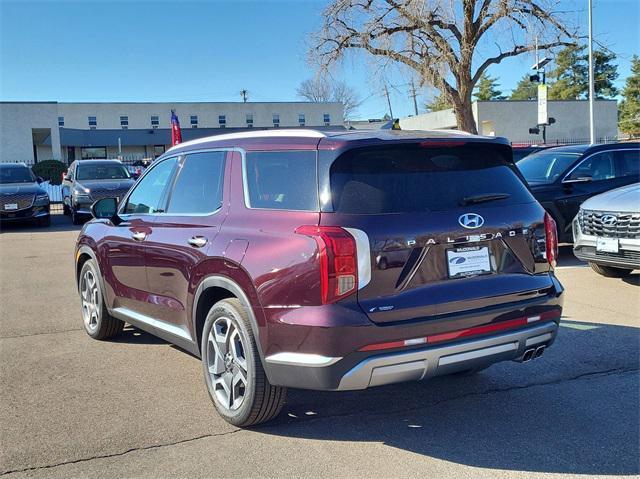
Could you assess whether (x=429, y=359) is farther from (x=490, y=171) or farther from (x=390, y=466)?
(x=490, y=171)

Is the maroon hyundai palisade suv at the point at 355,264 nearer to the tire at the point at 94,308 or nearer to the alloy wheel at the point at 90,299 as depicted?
the tire at the point at 94,308

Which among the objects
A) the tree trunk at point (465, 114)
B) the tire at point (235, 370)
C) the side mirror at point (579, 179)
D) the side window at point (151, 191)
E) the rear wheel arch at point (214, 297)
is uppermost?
the tree trunk at point (465, 114)

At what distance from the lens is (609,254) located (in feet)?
25.6

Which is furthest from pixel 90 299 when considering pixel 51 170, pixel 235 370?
pixel 51 170

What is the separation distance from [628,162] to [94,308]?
9.00 m

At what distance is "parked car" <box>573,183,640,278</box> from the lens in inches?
296

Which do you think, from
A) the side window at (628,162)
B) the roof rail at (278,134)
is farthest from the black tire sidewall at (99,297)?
the side window at (628,162)

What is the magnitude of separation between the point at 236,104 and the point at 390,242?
63.9 meters

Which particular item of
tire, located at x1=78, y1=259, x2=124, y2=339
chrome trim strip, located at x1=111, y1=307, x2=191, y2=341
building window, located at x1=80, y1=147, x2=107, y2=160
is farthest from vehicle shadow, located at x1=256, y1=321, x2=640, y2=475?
building window, located at x1=80, y1=147, x2=107, y2=160

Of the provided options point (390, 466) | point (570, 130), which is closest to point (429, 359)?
point (390, 466)

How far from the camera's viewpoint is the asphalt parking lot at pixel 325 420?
3539 mm

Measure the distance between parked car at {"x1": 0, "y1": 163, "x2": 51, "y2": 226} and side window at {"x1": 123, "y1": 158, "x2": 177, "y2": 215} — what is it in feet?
43.7

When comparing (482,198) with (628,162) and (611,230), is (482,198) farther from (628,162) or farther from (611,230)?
(628,162)

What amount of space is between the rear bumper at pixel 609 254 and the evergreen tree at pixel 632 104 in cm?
6499
